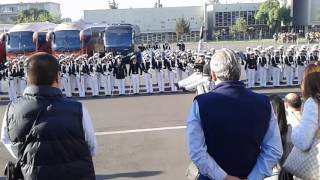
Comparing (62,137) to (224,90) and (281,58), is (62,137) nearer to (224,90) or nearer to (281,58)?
(224,90)

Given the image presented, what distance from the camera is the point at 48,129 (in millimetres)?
3148

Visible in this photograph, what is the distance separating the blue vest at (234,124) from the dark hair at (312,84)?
1.97 feet

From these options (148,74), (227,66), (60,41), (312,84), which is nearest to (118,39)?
(60,41)

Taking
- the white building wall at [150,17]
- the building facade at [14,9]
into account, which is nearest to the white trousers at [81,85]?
the white building wall at [150,17]

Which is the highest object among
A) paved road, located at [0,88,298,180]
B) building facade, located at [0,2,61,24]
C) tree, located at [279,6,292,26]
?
building facade, located at [0,2,61,24]

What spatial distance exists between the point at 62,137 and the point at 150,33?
73332 millimetres

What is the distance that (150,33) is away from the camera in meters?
75.9

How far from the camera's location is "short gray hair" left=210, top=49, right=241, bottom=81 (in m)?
3.21

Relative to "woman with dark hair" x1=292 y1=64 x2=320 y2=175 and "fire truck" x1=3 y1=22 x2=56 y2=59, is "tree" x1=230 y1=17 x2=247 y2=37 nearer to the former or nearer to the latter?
"fire truck" x1=3 y1=22 x2=56 y2=59

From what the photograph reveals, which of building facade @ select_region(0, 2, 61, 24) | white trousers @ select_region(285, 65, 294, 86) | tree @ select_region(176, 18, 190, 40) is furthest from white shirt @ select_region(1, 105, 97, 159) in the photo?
building facade @ select_region(0, 2, 61, 24)

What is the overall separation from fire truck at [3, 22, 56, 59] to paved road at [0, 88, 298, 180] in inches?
559

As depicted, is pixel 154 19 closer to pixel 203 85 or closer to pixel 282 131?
pixel 203 85

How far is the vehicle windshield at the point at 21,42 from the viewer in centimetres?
2895

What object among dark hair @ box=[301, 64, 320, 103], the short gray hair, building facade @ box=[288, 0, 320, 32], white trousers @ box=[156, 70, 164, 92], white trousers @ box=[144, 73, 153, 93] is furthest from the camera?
building facade @ box=[288, 0, 320, 32]
